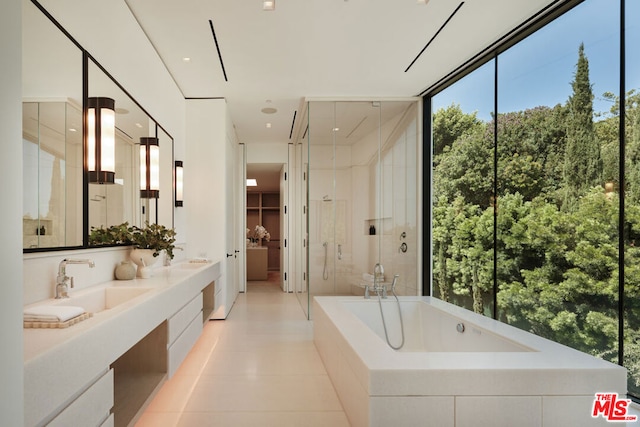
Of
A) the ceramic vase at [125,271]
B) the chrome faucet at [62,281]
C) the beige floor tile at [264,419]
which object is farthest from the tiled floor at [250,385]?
the chrome faucet at [62,281]

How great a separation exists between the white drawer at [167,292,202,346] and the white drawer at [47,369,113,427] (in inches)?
35.0

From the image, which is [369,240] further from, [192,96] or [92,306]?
[92,306]

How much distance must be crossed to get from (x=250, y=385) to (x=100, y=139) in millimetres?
1844

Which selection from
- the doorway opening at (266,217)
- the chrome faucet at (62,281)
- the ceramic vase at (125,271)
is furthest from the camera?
the doorway opening at (266,217)

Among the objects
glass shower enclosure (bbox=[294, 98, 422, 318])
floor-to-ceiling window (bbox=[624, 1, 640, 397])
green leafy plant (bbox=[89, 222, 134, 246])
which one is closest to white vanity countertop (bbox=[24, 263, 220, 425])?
green leafy plant (bbox=[89, 222, 134, 246])

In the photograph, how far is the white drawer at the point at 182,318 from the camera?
8.01 ft

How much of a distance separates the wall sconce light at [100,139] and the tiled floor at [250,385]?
1.41 meters

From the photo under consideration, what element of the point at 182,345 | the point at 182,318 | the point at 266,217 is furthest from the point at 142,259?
the point at 266,217

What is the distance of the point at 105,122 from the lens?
7.95 feet

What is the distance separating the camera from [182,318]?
2727mm

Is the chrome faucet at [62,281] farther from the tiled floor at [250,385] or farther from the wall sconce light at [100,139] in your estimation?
the tiled floor at [250,385]

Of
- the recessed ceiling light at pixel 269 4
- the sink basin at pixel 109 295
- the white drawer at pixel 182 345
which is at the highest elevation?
the recessed ceiling light at pixel 269 4

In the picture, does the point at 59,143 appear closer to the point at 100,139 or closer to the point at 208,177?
the point at 100,139

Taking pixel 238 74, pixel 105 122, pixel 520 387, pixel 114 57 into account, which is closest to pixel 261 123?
pixel 238 74
